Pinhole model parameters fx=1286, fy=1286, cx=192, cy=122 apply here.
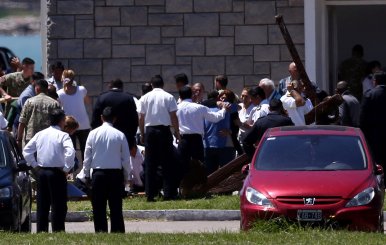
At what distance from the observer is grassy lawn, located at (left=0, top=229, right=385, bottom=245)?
42.7 feet

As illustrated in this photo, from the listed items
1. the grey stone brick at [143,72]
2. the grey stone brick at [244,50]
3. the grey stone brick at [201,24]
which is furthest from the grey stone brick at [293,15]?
the grey stone brick at [143,72]

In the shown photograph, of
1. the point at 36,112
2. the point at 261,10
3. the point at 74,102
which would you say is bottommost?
the point at 36,112

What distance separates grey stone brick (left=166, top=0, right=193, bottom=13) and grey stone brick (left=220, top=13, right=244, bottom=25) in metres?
0.61

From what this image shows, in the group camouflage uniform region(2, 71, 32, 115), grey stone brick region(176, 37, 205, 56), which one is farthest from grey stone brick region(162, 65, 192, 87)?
camouflage uniform region(2, 71, 32, 115)

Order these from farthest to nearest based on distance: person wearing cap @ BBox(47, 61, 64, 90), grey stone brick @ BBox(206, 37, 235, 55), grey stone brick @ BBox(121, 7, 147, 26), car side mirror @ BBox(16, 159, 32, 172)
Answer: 1. grey stone brick @ BBox(121, 7, 147, 26)
2. grey stone brick @ BBox(206, 37, 235, 55)
3. person wearing cap @ BBox(47, 61, 64, 90)
4. car side mirror @ BBox(16, 159, 32, 172)

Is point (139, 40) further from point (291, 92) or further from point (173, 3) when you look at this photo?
point (291, 92)

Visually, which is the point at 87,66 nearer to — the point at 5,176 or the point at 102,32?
the point at 102,32

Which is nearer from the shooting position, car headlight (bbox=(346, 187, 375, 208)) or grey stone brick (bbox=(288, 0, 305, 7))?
car headlight (bbox=(346, 187, 375, 208))

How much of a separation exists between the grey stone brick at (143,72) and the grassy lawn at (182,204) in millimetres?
4378

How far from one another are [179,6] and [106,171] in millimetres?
8283

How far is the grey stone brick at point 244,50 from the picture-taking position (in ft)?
76.9

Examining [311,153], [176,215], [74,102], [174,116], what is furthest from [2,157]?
[74,102]

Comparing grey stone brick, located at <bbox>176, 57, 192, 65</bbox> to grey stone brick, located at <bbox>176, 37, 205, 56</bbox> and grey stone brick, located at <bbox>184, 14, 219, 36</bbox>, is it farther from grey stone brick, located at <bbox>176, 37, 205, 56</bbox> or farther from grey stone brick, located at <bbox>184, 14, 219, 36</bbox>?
grey stone brick, located at <bbox>184, 14, 219, 36</bbox>

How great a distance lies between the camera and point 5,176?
1540 cm
